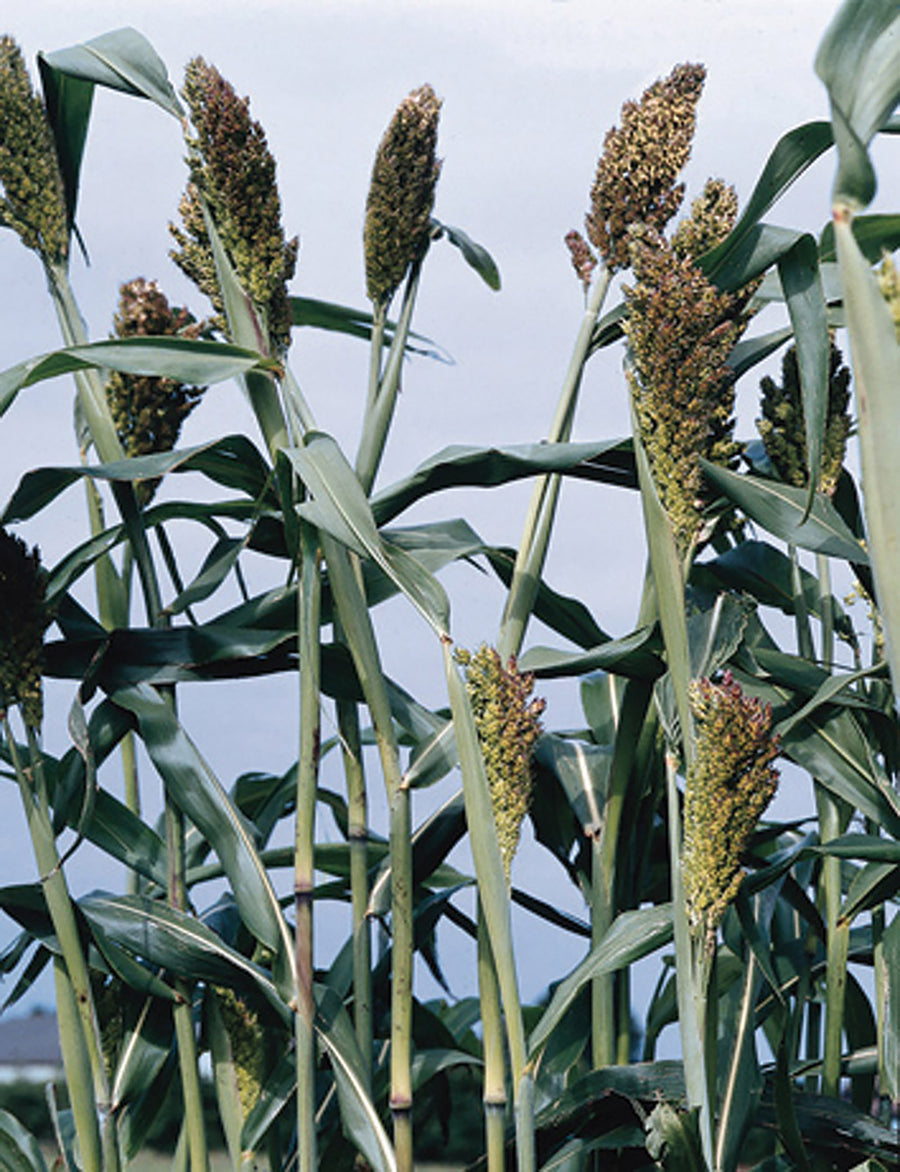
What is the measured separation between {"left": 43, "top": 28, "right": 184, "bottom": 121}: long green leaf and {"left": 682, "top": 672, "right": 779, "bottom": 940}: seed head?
780mm

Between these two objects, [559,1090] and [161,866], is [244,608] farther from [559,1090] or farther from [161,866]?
[559,1090]

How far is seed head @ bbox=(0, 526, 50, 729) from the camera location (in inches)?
45.6

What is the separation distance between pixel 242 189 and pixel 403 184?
0.21m

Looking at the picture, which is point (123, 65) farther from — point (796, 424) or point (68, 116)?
point (796, 424)

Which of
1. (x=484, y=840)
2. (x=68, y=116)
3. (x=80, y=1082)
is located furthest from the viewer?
(x=68, y=116)


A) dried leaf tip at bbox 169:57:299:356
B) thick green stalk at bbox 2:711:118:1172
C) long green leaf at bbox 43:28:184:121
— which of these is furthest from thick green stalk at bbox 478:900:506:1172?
long green leaf at bbox 43:28:184:121

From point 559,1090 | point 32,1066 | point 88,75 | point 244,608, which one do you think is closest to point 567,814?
point 559,1090

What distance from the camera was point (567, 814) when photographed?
1.42 meters

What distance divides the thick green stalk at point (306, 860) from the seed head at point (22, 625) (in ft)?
0.82

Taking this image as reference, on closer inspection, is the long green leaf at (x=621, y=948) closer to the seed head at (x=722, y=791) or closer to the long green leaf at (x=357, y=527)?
the seed head at (x=722, y=791)

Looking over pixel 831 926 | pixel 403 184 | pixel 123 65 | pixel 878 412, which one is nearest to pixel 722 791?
pixel 878 412

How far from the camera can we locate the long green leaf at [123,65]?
125 cm

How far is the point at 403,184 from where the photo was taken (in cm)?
128

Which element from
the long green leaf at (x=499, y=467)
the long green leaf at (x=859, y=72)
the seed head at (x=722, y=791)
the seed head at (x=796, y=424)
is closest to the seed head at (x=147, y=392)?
the long green leaf at (x=499, y=467)
